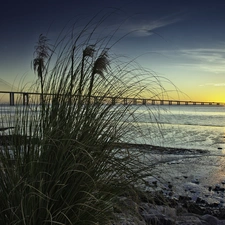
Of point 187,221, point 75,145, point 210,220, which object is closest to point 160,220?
point 187,221

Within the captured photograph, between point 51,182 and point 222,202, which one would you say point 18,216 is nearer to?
point 51,182

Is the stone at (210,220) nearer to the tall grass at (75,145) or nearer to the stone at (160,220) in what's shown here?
the stone at (160,220)

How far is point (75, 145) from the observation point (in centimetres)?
222

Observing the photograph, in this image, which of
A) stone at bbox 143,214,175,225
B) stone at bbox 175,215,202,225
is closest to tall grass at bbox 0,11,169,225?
stone at bbox 143,214,175,225

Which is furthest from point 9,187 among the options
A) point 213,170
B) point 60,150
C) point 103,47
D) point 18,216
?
point 213,170

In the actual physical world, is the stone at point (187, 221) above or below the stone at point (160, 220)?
below

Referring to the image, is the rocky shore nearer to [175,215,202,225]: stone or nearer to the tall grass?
[175,215,202,225]: stone

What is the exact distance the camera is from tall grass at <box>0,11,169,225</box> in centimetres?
208

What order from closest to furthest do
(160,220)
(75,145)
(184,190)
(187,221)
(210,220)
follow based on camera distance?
(75,145) < (160,220) < (187,221) < (210,220) < (184,190)

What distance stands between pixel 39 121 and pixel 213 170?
6.40m

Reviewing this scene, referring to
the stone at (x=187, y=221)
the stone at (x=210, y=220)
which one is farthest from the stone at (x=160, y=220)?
the stone at (x=210, y=220)

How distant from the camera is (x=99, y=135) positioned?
246 cm

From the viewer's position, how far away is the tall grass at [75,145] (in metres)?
2.08

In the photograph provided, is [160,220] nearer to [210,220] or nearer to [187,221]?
[187,221]
